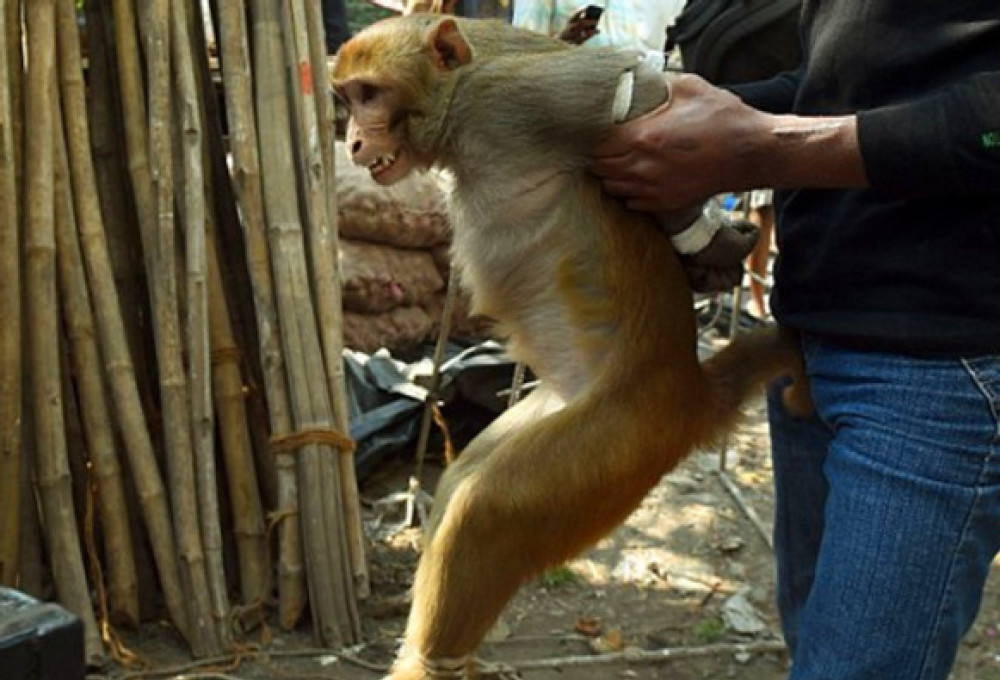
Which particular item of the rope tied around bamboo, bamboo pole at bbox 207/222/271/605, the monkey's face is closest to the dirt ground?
bamboo pole at bbox 207/222/271/605

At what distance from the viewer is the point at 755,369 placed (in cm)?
268

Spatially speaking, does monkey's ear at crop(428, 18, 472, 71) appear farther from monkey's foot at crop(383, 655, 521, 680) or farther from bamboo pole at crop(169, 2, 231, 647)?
bamboo pole at crop(169, 2, 231, 647)

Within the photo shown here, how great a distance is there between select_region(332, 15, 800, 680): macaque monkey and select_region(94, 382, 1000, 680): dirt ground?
1.23 m

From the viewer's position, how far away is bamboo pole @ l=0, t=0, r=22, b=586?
11.6 ft

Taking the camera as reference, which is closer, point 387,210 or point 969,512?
point 969,512

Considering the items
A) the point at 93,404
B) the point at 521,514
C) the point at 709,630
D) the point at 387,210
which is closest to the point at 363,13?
the point at 387,210

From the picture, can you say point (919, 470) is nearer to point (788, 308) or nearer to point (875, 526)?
point (875, 526)

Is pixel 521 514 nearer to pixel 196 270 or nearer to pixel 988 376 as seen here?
pixel 988 376

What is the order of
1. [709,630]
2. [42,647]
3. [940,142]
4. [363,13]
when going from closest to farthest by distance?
[42,647] → [940,142] → [709,630] → [363,13]

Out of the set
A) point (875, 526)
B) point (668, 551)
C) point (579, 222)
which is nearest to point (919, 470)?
point (875, 526)

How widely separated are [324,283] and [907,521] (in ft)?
7.70

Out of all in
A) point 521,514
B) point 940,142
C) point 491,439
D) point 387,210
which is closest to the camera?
point 940,142

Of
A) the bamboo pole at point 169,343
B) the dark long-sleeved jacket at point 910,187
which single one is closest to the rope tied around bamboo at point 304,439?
the bamboo pole at point 169,343

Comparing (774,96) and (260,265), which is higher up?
(774,96)
